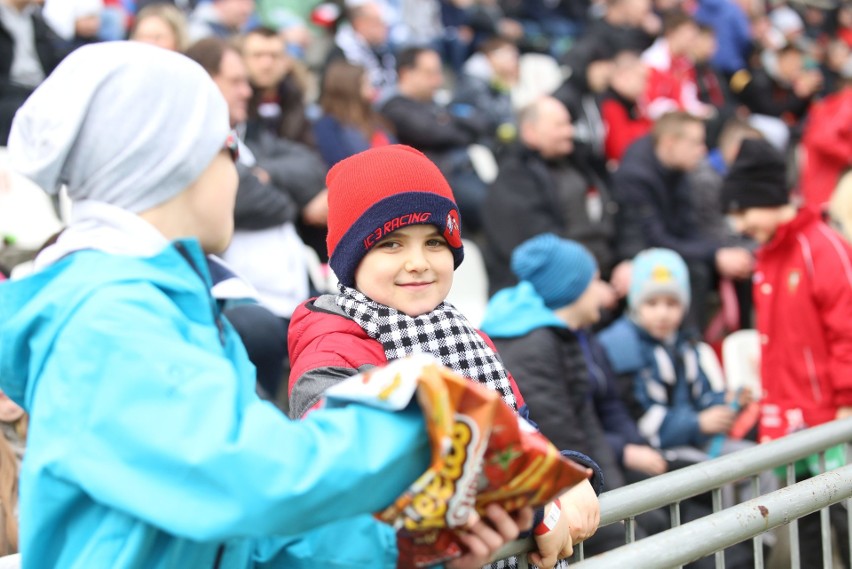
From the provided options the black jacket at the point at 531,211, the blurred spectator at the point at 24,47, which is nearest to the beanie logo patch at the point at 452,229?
the blurred spectator at the point at 24,47

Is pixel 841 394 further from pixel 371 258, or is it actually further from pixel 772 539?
pixel 371 258

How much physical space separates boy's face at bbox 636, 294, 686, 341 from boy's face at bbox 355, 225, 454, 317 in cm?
303

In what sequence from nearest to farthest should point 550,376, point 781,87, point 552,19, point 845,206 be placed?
point 550,376
point 845,206
point 781,87
point 552,19

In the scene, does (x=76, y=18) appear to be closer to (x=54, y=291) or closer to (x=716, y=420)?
(x=716, y=420)

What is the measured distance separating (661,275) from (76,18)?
3.81m

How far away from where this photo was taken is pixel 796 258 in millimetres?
4594

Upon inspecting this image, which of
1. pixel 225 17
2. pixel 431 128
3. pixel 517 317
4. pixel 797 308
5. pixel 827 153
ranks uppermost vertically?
pixel 225 17

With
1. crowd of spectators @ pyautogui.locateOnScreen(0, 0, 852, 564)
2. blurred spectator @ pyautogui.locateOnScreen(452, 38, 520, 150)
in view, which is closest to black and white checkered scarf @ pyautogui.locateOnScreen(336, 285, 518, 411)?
crowd of spectators @ pyautogui.locateOnScreen(0, 0, 852, 564)

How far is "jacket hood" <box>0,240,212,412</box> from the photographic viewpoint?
60.1 inches

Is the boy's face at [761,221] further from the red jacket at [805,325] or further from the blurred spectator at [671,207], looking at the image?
the blurred spectator at [671,207]

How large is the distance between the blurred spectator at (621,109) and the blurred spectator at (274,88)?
3614 millimetres

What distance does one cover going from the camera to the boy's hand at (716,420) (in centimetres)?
494

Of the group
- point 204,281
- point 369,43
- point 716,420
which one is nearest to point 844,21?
point 369,43

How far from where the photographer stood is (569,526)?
6.43 ft
